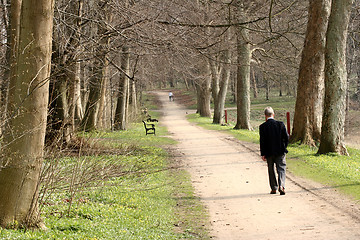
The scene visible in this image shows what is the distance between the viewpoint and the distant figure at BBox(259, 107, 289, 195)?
31.2ft

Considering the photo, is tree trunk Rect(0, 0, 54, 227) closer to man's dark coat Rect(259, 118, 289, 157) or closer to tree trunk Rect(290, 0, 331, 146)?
man's dark coat Rect(259, 118, 289, 157)

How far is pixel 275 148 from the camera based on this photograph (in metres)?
9.55

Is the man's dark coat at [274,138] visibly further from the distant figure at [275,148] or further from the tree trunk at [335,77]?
the tree trunk at [335,77]

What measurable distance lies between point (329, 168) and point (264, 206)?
443 centimetres

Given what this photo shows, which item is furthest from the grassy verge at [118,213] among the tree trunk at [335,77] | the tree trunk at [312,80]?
the tree trunk at [312,80]

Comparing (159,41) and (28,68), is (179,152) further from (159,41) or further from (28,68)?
(28,68)

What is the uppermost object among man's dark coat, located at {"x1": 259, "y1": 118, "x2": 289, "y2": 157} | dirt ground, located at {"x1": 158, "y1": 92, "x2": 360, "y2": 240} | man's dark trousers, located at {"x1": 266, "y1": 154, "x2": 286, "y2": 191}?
man's dark coat, located at {"x1": 259, "y1": 118, "x2": 289, "y2": 157}

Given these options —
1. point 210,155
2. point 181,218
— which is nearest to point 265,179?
point 181,218

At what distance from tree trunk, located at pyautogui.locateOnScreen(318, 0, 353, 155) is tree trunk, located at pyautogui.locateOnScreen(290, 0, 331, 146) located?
91.7 inches

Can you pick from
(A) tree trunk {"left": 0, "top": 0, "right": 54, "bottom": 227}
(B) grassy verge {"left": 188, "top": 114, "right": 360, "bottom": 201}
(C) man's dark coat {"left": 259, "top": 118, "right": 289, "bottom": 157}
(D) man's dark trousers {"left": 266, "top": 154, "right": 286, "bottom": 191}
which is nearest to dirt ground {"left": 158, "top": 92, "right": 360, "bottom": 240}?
(D) man's dark trousers {"left": 266, "top": 154, "right": 286, "bottom": 191}

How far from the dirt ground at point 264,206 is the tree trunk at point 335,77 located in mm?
2560

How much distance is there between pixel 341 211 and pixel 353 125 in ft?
100

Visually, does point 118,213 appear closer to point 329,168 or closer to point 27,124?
point 27,124

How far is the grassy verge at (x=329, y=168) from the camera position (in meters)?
10.3
